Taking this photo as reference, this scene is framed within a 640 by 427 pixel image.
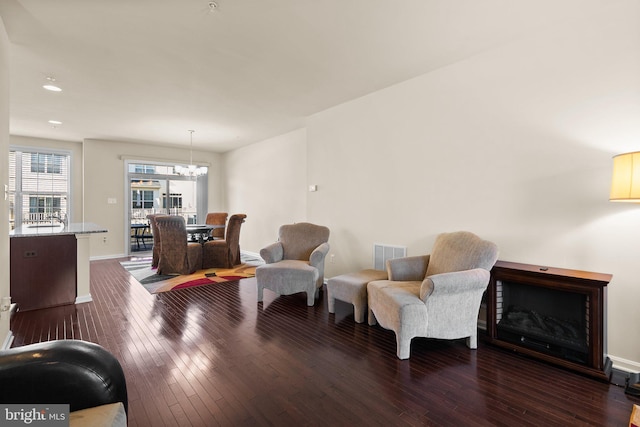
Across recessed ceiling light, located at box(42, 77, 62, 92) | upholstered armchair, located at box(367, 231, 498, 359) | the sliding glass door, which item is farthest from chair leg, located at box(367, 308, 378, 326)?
the sliding glass door

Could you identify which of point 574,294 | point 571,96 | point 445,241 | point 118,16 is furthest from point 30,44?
point 574,294

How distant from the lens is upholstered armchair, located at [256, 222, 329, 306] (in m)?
3.71

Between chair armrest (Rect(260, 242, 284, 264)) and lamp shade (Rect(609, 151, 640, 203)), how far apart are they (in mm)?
3464

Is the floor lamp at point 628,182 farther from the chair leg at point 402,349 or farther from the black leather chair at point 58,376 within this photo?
the black leather chair at point 58,376

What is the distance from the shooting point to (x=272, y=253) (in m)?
4.14

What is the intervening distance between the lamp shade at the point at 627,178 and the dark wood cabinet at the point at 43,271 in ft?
17.6

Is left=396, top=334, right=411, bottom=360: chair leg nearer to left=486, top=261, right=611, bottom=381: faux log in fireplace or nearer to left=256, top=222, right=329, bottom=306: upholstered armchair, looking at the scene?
left=486, top=261, right=611, bottom=381: faux log in fireplace

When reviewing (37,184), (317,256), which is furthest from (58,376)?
(37,184)

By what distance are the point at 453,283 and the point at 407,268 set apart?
0.71m

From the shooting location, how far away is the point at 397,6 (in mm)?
2281

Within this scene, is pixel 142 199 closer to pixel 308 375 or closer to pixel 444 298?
pixel 308 375

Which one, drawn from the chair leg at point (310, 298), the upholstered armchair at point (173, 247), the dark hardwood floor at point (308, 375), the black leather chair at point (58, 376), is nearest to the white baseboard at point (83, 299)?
the dark hardwood floor at point (308, 375)

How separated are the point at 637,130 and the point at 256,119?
4.79 m

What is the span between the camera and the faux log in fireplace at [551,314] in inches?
84.2
